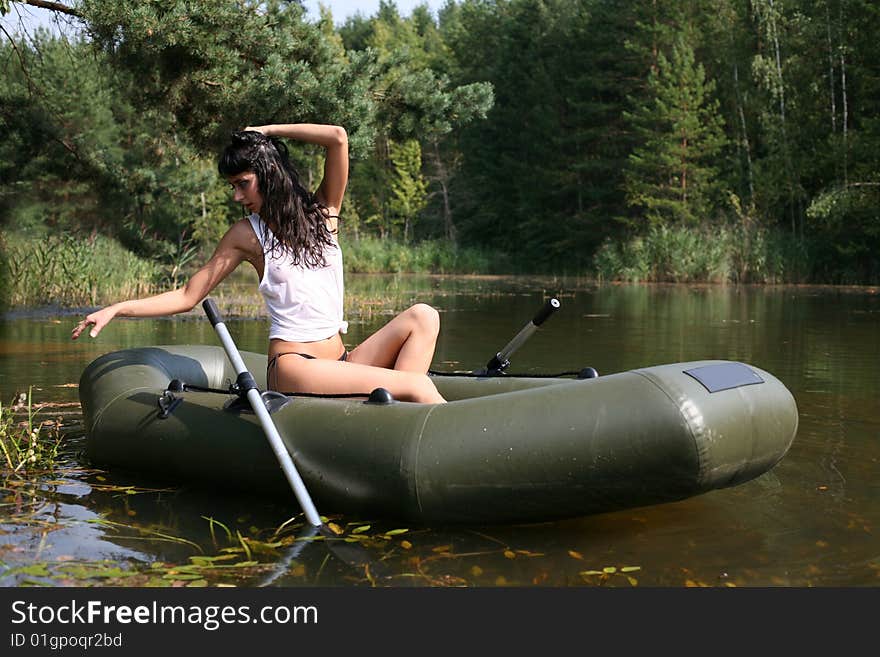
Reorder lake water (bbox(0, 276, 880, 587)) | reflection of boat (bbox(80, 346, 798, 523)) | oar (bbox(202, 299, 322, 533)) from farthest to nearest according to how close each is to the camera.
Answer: oar (bbox(202, 299, 322, 533))
reflection of boat (bbox(80, 346, 798, 523))
lake water (bbox(0, 276, 880, 587))

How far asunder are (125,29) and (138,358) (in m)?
4.35

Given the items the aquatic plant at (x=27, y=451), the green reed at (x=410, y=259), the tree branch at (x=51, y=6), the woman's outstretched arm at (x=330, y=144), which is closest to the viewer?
the woman's outstretched arm at (x=330, y=144)

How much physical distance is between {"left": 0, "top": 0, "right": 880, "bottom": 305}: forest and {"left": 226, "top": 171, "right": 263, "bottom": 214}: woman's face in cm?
463

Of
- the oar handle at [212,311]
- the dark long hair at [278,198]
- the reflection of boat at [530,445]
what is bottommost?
the reflection of boat at [530,445]

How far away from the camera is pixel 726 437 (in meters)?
3.28

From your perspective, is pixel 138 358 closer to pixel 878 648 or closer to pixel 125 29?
pixel 878 648

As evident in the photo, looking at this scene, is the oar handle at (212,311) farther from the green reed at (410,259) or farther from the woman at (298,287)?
the green reed at (410,259)

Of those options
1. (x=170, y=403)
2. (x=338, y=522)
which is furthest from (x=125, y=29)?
(x=338, y=522)

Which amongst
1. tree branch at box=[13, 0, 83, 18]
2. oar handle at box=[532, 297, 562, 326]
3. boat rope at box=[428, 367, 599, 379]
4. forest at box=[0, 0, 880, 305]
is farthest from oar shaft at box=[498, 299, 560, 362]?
tree branch at box=[13, 0, 83, 18]

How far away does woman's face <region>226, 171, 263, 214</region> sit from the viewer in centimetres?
395

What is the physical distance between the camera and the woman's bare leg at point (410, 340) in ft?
13.1

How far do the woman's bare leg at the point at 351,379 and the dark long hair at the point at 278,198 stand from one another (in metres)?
0.37

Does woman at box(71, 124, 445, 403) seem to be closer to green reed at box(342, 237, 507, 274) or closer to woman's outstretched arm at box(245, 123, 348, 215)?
woman's outstretched arm at box(245, 123, 348, 215)

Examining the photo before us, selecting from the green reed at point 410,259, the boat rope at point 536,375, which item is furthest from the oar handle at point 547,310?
the green reed at point 410,259
